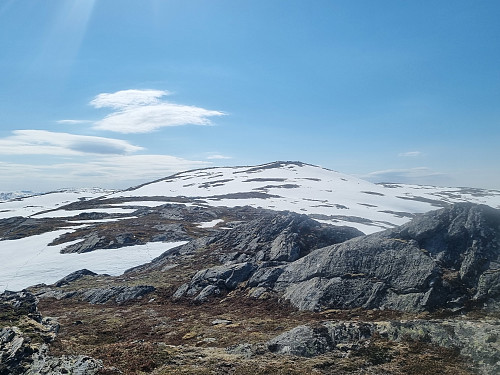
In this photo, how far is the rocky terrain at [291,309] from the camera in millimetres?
18453

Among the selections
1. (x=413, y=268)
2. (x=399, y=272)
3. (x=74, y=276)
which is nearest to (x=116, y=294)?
(x=74, y=276)

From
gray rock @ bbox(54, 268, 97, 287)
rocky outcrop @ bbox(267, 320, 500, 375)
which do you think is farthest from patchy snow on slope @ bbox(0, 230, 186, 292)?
rocky outcrop @ bbox(267, 320, 500, 375)

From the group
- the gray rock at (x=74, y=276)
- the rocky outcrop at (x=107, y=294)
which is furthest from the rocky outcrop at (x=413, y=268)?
the gray rock at (x=74, y=276)

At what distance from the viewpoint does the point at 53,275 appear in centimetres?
5622

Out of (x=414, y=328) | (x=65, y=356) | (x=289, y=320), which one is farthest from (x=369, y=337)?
(x=65, y=356)

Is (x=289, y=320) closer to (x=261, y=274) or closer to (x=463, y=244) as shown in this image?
(x=261, y=274)

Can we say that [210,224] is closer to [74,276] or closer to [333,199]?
[74,276]

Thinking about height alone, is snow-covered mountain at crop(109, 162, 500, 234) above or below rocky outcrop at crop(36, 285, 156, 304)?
above

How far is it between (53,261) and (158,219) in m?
46.8

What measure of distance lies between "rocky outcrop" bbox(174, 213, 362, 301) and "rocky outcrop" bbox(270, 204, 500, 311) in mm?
5655

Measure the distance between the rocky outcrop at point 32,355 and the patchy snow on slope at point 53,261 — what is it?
3001 centimetres

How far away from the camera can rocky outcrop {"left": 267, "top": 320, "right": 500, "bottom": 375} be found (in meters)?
18.6

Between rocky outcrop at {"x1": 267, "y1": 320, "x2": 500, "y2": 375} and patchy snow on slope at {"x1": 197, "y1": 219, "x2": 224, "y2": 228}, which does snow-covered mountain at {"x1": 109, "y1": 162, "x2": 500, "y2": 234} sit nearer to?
patchy snow on slope at {"x1": 197, "y1": 219, "x2": 224, "y2": 228}

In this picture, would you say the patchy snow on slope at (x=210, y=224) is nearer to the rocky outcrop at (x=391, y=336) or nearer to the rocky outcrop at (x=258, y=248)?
the rocky outcrop at (x=258, y=248)
